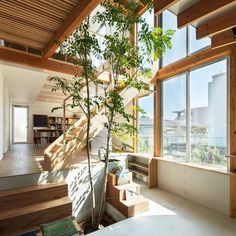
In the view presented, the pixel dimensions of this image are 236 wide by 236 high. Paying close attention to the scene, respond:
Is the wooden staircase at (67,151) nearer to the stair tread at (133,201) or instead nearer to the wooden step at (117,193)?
the wooden step at (117,193)

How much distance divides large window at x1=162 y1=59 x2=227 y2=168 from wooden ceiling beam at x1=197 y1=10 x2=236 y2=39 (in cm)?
127

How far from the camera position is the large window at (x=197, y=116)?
3.39 meters

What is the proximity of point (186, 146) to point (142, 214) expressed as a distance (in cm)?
184

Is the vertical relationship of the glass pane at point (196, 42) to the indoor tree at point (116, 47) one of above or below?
above

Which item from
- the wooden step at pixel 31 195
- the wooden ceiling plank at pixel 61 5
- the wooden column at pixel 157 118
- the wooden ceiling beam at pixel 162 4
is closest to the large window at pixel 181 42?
the wooden column at pixel 157 118

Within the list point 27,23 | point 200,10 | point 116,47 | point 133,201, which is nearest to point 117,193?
point 133,201

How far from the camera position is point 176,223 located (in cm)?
279

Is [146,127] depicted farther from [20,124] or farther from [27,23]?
[20,124]

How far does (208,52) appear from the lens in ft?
11.5

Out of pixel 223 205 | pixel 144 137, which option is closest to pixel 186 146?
pixel 223 205

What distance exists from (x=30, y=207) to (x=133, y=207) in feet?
5.44

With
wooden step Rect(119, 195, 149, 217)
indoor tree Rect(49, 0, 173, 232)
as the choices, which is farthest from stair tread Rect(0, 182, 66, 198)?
indoor tree Rect(49, 0, 173, 232)

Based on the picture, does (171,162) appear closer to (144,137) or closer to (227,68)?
(144,137)

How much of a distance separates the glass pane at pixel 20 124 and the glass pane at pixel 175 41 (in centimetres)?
711
